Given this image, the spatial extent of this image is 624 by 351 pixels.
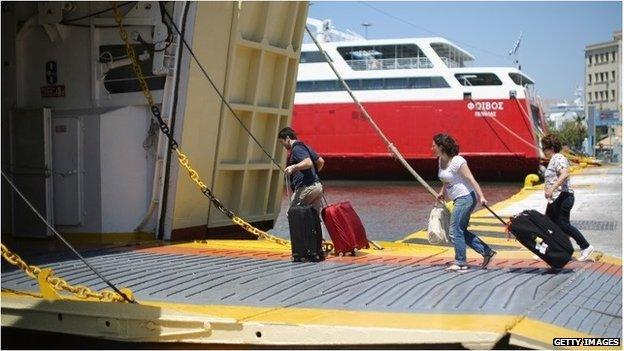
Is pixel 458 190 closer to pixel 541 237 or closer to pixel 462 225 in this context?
pixel 462 225

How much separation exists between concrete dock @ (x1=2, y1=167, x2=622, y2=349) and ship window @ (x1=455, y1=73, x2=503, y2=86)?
26930 millimetres

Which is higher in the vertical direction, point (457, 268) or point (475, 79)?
point (475, 79)

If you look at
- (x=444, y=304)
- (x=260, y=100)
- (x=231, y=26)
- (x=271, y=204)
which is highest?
(x=231, y=26)

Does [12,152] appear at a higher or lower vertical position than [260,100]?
lower

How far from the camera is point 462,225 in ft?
22.8

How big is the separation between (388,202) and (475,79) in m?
13.1

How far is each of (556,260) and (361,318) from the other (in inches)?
102

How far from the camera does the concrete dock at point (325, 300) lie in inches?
181

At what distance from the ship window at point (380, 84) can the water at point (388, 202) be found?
419cm

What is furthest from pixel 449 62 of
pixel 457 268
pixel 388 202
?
pixel 457 268

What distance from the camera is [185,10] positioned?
8.75 meters

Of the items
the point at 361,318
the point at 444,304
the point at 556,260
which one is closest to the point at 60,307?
the point at 361,318

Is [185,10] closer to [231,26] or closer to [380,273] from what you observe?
A: [231,26]

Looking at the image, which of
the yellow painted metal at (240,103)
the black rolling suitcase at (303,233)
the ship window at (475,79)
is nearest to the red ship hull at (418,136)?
the ship window at (475,79)
